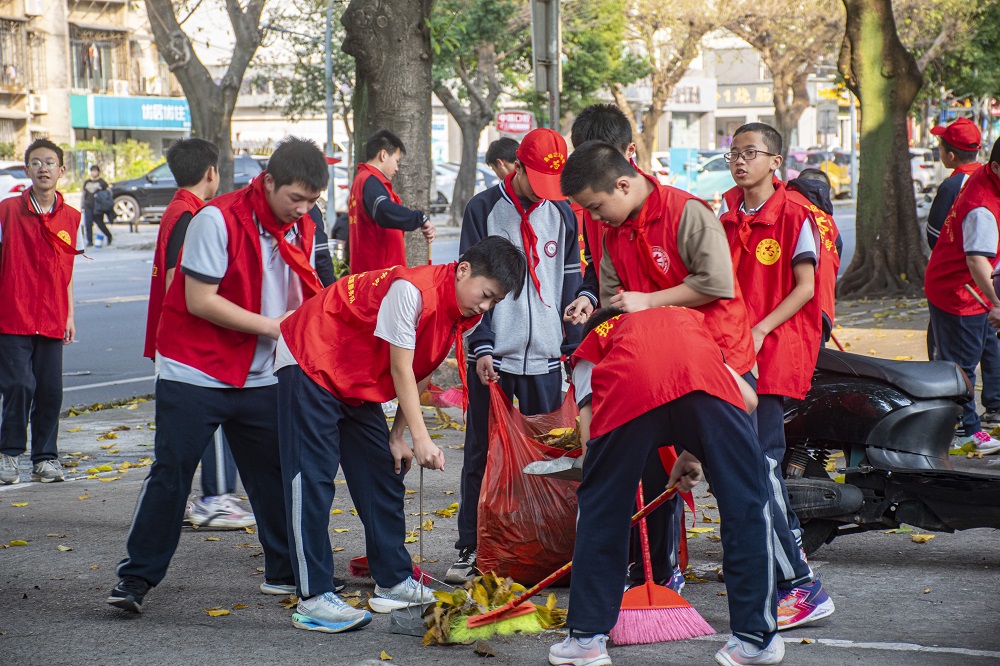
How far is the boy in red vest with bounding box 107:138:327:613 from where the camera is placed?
4.51 meters

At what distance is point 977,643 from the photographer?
4.15 meters

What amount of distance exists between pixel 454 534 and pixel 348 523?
1.91ft

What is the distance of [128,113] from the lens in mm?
46969

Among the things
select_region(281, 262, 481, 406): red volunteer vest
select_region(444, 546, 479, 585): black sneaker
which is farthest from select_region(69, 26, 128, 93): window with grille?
select_region(281, 262, 481, 406): red volunteer vest

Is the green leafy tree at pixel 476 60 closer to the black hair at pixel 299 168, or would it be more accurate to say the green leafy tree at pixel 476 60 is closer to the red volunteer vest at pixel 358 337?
the black hair at pixel 299 168

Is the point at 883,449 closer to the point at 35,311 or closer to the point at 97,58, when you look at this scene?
the point at 35,311

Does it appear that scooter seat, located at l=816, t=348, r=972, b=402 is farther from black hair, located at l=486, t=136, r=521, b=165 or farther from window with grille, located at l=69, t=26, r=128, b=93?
window with grille, located at l=69, t=26, r=128, b=93

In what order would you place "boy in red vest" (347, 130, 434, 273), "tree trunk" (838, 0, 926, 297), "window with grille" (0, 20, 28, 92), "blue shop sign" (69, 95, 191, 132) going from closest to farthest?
"boy in red vest" (347, 130, 434, 273) → "tree trunk" (838, 0, 926, 297) → "window with grille" (0, 20, 28, 92) → "blue shop sign" (69, 95, 191, 132)

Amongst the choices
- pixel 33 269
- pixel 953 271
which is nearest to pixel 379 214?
pixel 33 269

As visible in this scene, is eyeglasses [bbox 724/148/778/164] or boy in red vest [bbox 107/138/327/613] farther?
eyeglasses [bbox 724/148/778/164]

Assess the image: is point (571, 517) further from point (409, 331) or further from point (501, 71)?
point (501, 71)

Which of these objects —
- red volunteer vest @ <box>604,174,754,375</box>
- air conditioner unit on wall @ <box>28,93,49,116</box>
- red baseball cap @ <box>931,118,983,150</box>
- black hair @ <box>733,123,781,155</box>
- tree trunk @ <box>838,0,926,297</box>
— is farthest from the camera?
air conditioner unit on wall @ <box>28,93,49,116</box>

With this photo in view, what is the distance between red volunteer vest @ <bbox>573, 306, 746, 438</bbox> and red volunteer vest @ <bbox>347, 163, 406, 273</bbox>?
14.9ft

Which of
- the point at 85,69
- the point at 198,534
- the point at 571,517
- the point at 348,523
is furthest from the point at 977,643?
the point at 85,69
